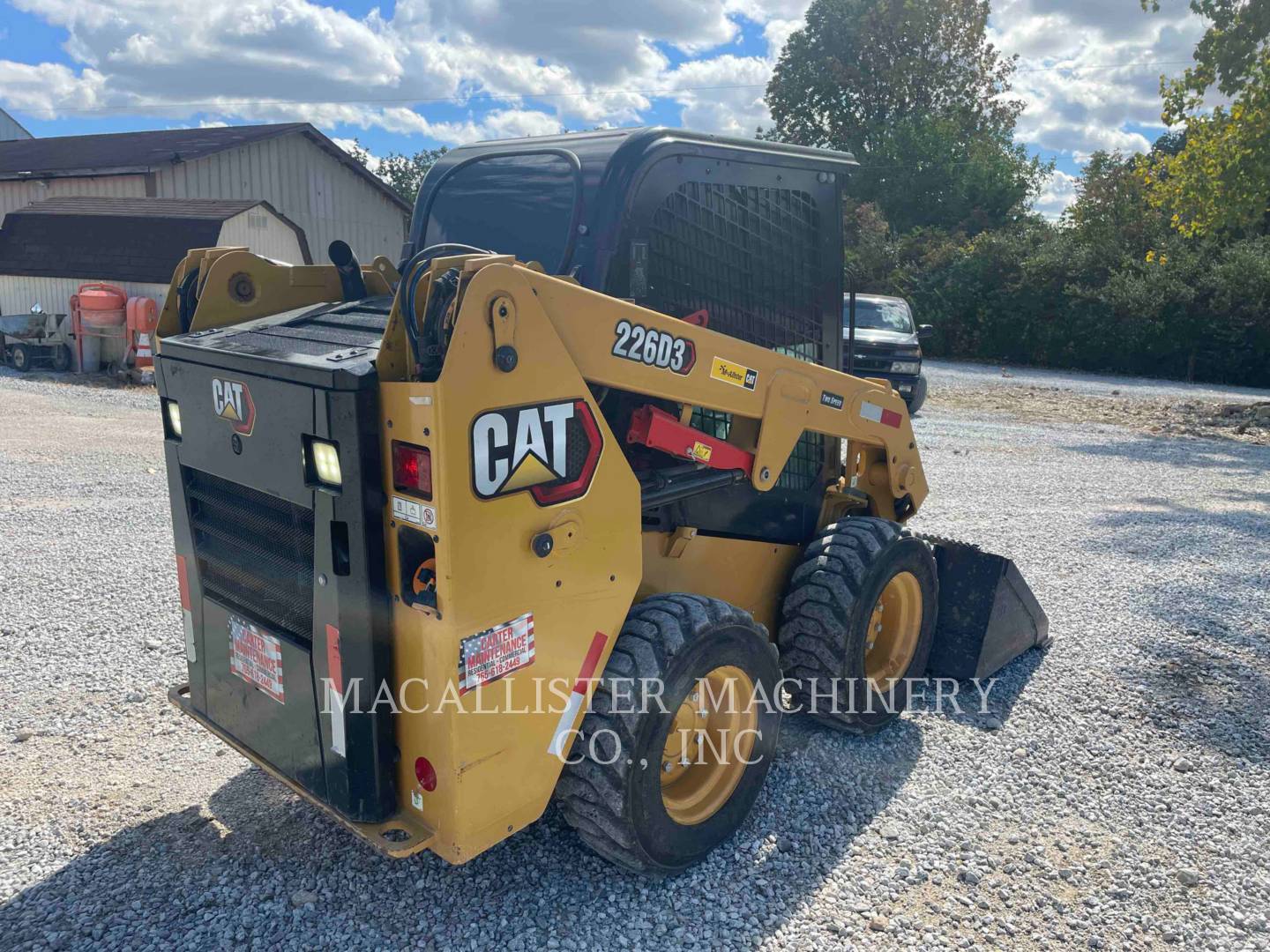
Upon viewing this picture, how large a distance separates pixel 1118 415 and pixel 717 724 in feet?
49.2

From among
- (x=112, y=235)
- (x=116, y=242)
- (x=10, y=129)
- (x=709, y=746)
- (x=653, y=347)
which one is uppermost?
(x=10, y=129)

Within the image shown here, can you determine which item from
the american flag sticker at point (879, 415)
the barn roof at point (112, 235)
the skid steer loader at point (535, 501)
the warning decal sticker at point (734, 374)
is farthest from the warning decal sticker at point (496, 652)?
the barn roof at point (112, 235)

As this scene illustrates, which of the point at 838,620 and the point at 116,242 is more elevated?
the point at 116,242

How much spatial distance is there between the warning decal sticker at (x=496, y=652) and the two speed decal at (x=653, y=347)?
0.89 metres

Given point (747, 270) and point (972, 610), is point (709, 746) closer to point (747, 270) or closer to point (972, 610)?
point (747, 270)

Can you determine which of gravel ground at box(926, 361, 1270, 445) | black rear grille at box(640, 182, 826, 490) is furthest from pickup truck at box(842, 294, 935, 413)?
black rear grille at box(640, 182, 826, 490)

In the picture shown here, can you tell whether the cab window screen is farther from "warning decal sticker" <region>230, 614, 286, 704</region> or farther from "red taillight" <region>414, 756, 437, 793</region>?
"red taillight" <region>414, 756, 437, 793</region>

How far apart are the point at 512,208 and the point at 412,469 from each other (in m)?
1.53

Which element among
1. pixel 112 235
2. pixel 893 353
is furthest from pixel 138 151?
pixel 893 353

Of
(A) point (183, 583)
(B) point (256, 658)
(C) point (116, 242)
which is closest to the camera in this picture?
(B) point (256, 658)

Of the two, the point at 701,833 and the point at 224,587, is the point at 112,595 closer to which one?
the point at 224,587

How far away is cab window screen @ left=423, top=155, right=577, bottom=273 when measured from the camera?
141 inches

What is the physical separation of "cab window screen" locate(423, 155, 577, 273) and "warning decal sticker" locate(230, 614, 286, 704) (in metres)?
1.60

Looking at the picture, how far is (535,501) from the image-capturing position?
9.31 feet
